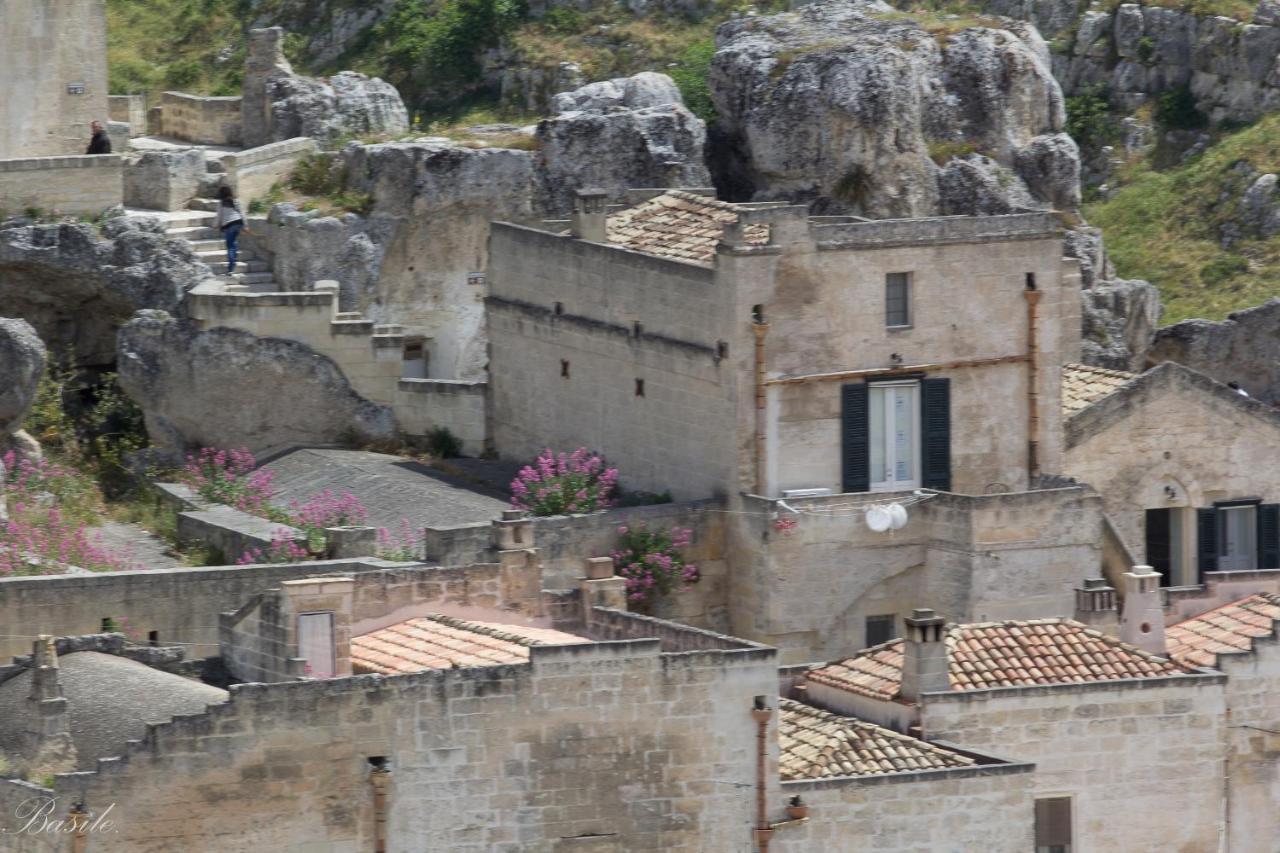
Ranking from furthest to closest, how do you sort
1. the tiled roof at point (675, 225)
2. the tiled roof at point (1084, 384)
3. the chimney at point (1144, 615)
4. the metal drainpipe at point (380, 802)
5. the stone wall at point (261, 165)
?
the stone wall at point (261, 165) → the tiled roof at point (1084, 384) → the tiled roof at point (675, 225) → the chimney at point (1144, 615) → the metal drainpipe at point (380, 802)

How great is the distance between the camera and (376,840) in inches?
2104

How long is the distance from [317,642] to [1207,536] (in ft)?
58.1

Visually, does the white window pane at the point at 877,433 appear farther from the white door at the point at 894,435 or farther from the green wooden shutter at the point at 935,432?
the green wooden shutter at the point at 935,432

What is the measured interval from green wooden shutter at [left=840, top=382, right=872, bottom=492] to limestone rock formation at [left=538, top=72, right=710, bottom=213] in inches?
412

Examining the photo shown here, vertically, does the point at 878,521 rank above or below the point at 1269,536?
above

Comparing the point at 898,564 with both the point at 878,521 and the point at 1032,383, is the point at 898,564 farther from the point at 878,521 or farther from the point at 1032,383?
the point at 1032,383

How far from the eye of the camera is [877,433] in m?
64.1

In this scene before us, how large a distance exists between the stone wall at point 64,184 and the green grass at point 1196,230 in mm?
22746

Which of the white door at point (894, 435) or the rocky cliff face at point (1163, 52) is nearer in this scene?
the white door at point (894, 435)

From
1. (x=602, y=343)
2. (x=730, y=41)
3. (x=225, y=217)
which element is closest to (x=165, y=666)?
(x=602, y=343)

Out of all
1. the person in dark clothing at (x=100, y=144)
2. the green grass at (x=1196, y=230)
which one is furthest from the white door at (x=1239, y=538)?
the person in dark clothing at (x=100, y=144)

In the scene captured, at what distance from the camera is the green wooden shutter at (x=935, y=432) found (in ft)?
212

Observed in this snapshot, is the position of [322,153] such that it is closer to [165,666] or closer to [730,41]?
[730,41]

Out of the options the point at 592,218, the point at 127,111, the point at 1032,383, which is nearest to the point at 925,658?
the point at 1032,383
